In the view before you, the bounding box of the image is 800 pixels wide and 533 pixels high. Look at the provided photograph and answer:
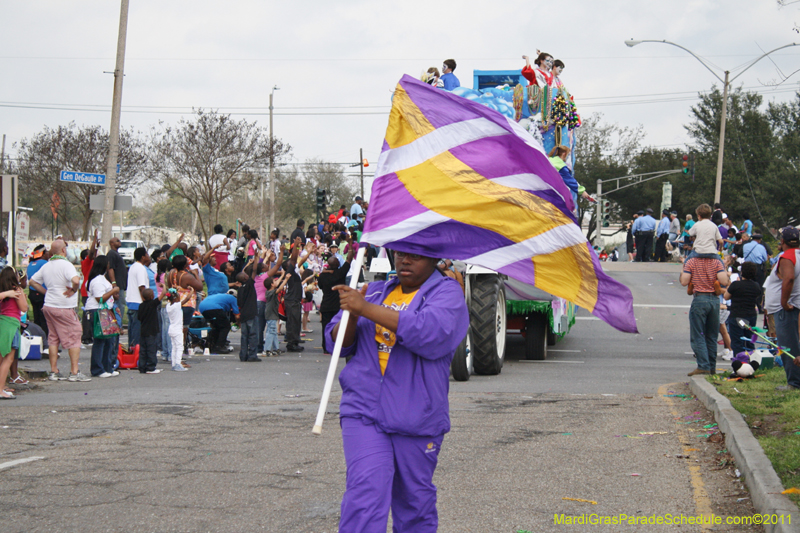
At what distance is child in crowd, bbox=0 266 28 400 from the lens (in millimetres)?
10121

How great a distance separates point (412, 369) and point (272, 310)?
11.3 m

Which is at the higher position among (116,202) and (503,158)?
(116,202)

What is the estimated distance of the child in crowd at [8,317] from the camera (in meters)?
10.1

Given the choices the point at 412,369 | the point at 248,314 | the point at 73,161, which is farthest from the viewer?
the point at 73,161

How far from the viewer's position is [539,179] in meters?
4.76

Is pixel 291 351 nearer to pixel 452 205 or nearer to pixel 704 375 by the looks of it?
pixel 704 375

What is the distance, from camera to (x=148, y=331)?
12508 mm

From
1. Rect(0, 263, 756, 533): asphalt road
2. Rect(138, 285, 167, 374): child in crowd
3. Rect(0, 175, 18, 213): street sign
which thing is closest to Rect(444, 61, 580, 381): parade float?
Rect(0, 263, 756, 533): asphalt road

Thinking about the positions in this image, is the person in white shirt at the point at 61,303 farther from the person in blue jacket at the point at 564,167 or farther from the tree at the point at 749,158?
the tree at the point at 749,158

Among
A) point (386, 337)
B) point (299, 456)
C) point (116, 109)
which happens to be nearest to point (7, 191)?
point (116, 109)

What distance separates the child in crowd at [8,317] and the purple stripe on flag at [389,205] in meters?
7.33

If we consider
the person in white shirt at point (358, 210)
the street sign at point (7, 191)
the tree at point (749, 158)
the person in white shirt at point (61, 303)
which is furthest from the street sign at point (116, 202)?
the tree at point (749, 158)

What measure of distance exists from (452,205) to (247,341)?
10.3m

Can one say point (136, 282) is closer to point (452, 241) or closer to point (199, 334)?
point (199, 334)
